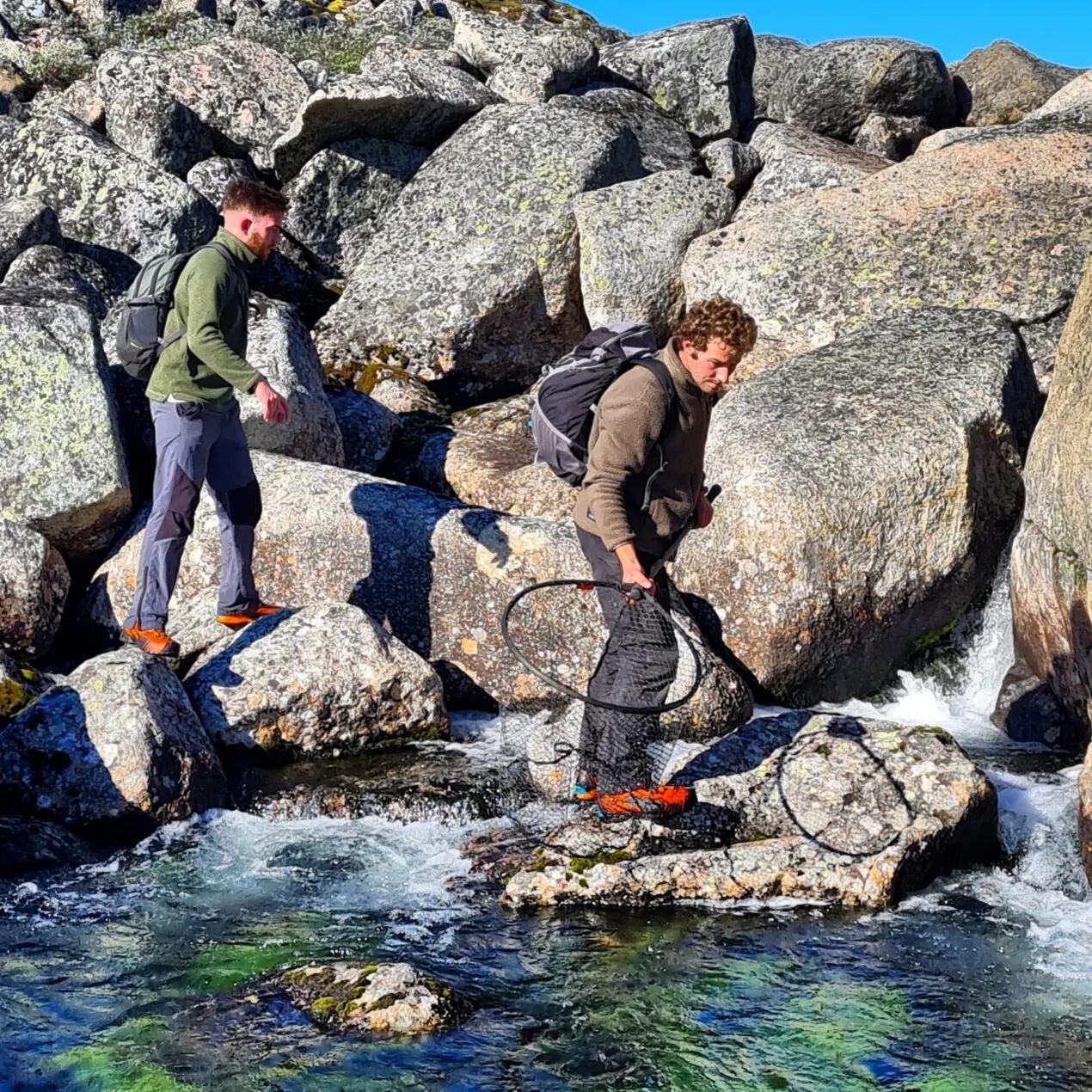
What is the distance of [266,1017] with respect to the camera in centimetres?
786

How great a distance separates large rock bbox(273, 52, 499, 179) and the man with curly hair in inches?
566

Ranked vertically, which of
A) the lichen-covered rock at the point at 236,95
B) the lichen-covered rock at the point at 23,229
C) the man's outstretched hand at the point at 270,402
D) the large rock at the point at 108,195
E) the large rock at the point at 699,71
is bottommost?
the man's outstretched hand at the point at 270,402

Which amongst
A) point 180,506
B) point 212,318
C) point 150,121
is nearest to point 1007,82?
point 150,121

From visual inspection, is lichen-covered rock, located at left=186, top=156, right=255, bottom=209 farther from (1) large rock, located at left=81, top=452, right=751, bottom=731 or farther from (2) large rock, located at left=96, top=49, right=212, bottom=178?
(1) large rock, located at left=81, top=452, right=751, bottom=731

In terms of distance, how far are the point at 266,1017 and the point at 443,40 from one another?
2596 cm

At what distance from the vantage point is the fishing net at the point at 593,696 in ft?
32.2

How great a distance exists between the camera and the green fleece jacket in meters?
11.7

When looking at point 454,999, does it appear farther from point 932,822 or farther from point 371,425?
point 371,425

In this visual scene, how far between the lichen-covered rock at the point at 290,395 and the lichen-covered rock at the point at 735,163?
897cm

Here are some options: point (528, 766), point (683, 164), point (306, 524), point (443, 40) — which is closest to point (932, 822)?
point (528, 766)

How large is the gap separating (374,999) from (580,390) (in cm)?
419

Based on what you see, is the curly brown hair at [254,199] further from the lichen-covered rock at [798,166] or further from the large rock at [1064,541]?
the lichen-covered rock at [798,166]

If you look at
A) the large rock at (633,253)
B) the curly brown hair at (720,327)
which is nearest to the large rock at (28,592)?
the curly brown hair at (720,327)

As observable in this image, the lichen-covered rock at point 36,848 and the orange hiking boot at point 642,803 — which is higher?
the orange hiking boot at point 642,803
